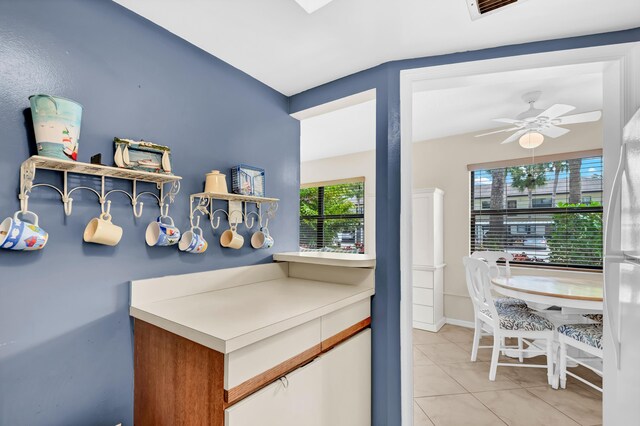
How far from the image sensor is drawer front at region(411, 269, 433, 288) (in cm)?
353

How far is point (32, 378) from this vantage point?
1.02 metres

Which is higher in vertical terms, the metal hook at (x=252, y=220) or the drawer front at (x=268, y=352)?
the metal hook at (x=252, y=220)

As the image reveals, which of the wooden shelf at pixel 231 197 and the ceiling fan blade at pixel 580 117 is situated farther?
the ceiling fan blade at pixel 580 117

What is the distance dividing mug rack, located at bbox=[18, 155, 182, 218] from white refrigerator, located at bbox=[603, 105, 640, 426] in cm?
174

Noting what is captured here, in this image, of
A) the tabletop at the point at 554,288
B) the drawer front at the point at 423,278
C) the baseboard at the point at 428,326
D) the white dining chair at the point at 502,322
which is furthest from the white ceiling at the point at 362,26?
the baseboard at the point at 428,326

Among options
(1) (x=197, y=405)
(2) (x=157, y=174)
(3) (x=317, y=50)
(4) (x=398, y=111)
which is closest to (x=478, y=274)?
(4) (x=398, y=111)

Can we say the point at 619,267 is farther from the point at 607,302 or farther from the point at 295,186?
the point at 295,186

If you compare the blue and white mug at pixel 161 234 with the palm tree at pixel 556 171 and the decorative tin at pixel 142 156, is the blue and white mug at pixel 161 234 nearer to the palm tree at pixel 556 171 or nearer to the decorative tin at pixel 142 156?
the decorative tin at pixel 142 156

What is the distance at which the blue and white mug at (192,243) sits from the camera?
56.0 inches

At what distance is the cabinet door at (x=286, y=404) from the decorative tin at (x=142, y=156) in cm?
99

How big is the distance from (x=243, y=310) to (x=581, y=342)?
2.34 metres

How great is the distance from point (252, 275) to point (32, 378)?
0.98 m

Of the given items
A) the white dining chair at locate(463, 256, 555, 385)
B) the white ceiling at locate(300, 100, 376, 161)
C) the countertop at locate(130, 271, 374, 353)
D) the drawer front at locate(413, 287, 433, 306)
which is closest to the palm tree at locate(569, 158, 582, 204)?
the white dining chair at locate(463, 256, 555, 385)

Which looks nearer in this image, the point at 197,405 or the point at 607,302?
the point at 197,405
